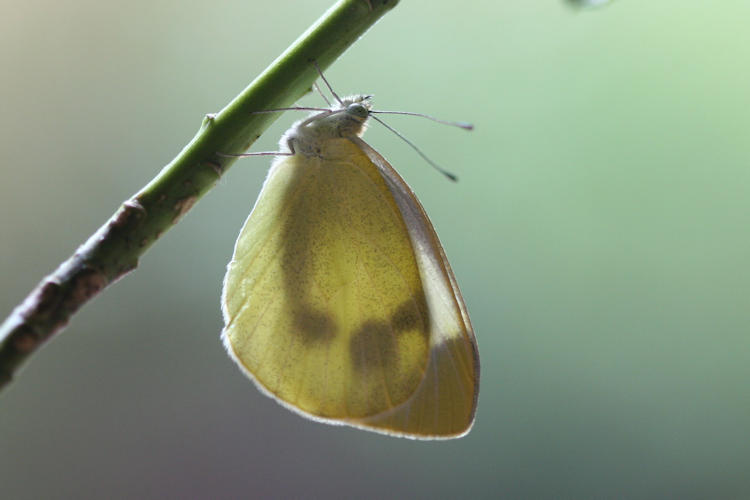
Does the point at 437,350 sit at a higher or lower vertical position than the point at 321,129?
lower

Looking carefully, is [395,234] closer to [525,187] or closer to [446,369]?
[446,369]

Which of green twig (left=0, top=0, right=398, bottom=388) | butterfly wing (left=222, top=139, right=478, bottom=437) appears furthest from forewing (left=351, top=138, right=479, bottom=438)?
green twig (left=0, top=0, right=398, bottom=388)

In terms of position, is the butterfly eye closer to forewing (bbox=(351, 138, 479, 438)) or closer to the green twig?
forewing (bbox=(351, 138, 479, 438))

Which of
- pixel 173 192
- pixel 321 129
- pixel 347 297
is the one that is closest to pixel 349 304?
pixel 347 297

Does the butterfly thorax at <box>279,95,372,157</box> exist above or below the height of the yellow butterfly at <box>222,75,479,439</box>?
above

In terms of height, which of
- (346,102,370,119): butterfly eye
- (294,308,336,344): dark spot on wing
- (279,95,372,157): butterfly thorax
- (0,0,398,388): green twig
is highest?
(346,102,370,119): butterfly eye

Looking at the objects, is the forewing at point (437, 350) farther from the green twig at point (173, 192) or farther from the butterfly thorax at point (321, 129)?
the green twig at point (173, 192)

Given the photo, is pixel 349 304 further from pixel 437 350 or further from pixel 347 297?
pixel 437 350
